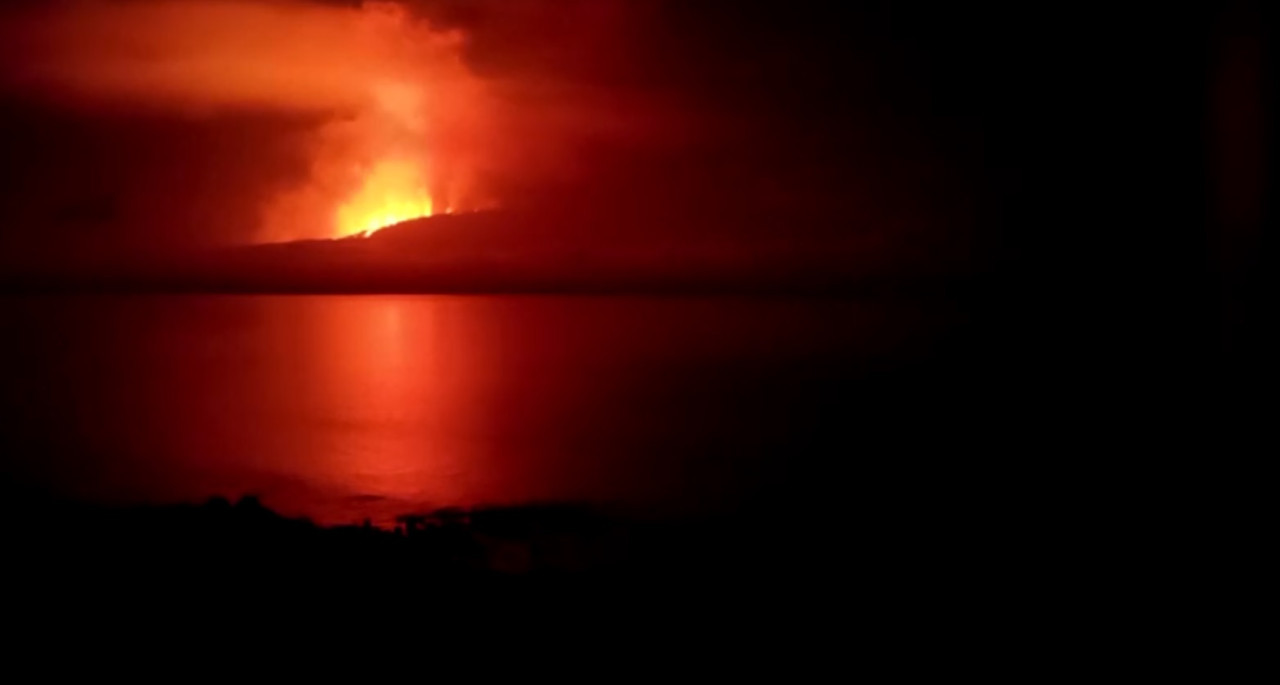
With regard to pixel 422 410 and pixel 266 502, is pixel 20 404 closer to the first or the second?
pixel 422 410

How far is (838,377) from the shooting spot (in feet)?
159

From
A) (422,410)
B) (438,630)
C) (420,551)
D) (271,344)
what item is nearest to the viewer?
(438,630)

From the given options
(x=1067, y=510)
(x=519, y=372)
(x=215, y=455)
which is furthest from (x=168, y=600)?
(x=519, y=372)

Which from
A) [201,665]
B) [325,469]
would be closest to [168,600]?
[201,665]

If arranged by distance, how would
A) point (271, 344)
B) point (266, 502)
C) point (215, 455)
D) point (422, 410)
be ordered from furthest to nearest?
1. point (271, 344)
2. point (422, 410)
3. point (215, 455)
4. point (266, 502)

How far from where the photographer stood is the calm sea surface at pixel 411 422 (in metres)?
22.1

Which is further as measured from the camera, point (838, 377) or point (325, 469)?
point (838, 377)

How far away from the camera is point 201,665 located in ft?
21.4

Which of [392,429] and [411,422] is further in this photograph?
[411,422]

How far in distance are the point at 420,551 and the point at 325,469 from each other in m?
15.2

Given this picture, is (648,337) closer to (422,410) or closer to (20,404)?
(422,410)

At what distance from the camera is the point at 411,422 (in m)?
35.8

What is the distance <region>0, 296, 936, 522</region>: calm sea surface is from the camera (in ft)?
72.5

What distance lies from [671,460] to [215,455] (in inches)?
445
